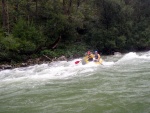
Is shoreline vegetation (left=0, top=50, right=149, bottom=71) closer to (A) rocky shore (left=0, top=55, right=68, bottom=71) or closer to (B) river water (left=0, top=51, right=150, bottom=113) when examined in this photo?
(A) rocky shore (left=0, top=55, right=68, bottom=71)

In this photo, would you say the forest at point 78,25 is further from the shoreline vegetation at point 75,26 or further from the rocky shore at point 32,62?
the rocky shore at point 32,62

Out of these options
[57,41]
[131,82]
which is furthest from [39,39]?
[131,82]

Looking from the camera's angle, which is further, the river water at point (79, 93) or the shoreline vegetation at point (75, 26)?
the shoreline vegetation at point (75, 26)

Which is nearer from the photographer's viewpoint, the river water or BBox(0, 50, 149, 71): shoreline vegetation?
the river water

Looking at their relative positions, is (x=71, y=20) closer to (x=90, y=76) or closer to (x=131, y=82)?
(x=90, y=76)

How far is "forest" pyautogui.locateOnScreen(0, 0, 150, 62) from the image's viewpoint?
21.8m

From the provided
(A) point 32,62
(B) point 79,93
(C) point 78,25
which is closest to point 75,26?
(C) point 78,25

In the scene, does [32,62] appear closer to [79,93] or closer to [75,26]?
[75,26]

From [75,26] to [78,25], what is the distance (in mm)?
319

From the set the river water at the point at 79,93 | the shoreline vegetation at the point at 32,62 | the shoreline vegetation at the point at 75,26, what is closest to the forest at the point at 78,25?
the shoreline vegetation at the point at 75,26

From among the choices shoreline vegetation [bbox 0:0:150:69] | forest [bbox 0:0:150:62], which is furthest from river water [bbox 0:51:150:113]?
forest [bbox 0:0:150:62]

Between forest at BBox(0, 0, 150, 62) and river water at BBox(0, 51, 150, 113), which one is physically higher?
forest at BBox(0, 0, 150, 62)

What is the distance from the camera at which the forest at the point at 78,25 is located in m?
21.8

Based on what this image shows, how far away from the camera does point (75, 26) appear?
23.3 m
